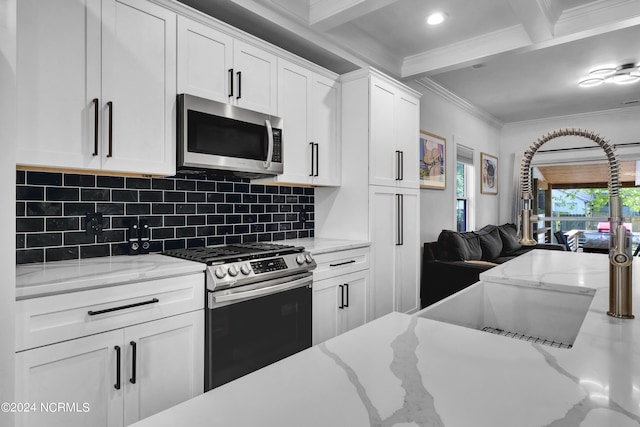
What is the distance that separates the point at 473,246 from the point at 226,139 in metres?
3.42

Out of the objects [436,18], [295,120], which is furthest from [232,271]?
[436,18]

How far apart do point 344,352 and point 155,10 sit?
2.07 meters

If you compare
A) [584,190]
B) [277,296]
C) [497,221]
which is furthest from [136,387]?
[584,190]

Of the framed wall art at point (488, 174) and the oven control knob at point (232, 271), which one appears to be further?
the framed wall art at point (488, 174)

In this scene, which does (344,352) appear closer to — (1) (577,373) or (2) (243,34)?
(1) (577,373)

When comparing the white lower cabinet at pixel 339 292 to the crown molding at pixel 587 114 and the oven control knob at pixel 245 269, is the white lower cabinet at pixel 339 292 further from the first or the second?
the crown molding at pixel 587 114

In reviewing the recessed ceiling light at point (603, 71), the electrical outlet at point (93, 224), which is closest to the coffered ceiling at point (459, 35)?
the recessed ceiling light at point (603, 71)

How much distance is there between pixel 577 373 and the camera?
2.42 feet

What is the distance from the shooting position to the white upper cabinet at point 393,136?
3244mm

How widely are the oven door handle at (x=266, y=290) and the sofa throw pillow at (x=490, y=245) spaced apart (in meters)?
3.19

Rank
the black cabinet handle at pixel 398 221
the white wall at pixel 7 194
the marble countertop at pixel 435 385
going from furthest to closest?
the black cabinet handle at pixel 398 221 < the white wall at pixel 7 194 < the marble countertop at pixel 435 385

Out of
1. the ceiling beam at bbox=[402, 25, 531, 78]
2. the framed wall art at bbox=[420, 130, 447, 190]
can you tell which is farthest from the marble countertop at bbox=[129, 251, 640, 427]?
the framed wall art at bbox=[420, 130, 447, 190]

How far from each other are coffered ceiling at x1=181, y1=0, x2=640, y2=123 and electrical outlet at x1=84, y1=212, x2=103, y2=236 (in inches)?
57.3

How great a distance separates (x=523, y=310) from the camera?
1.60m
